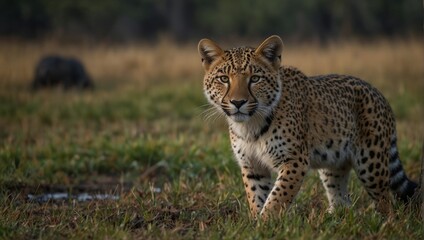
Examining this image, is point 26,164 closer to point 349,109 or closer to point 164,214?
point 164,214

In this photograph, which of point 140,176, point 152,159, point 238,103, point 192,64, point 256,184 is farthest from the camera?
point 192,64

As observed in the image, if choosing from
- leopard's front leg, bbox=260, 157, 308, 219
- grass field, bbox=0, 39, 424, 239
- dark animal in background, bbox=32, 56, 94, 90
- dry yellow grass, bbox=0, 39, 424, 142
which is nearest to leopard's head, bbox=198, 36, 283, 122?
leopard's front leg, bbox=260, 157, 308, 219

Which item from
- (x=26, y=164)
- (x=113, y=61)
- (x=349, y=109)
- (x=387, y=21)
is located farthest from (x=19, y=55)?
(x=387, y=21)

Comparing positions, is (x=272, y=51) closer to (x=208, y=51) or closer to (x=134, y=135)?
(x=208, y=51)

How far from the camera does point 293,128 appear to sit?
655 centimetres

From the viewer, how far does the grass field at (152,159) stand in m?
Result: 5.88

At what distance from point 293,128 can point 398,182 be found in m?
1.37

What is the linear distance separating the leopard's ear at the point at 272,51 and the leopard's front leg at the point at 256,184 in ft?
3.02

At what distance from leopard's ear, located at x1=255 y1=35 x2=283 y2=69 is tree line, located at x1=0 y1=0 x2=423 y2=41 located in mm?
25713

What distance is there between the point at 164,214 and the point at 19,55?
1626cm

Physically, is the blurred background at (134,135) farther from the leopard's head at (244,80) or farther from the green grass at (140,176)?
the leopard's head at (244,80)

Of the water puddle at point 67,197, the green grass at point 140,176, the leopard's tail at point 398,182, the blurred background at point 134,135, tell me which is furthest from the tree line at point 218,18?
the leopard's tail at point 398,182

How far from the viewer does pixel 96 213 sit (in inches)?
249

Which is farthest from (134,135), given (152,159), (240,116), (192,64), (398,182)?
(192,64)
